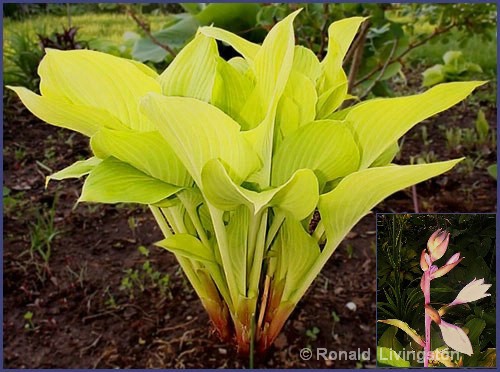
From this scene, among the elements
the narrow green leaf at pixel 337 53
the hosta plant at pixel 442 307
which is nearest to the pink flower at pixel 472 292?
the hosta plant at pixel 442 307

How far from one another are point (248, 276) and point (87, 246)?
0.55 metres

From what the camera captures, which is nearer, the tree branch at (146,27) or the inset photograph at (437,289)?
the inset photograph at (437,289)

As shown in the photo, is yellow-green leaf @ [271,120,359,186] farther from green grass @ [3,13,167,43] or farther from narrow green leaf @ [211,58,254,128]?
green grass @ [3,13,167,43]

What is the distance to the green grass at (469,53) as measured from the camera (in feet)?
6.17

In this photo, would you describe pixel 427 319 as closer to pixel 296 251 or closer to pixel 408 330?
pixel 408 330

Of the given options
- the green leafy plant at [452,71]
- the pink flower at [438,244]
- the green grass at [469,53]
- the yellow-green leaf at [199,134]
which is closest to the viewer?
the yellow-green leaf at [199,134]

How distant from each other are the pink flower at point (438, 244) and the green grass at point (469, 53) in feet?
4.31

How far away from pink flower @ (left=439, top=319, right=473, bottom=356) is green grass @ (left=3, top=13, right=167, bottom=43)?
3.97ft

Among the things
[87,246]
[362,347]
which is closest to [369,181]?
[362,347]

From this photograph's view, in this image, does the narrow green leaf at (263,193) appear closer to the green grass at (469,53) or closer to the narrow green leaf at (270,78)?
the narrow green leaf at (270,78)

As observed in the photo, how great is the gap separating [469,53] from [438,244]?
1530 mm

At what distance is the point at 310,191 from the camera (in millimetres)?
516

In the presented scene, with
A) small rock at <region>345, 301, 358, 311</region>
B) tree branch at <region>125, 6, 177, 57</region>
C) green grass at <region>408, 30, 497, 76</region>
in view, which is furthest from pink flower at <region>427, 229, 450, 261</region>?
green grass at <region>408, 30, 497, 76</region>

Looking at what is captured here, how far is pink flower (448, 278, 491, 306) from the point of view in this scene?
60 centimetres
